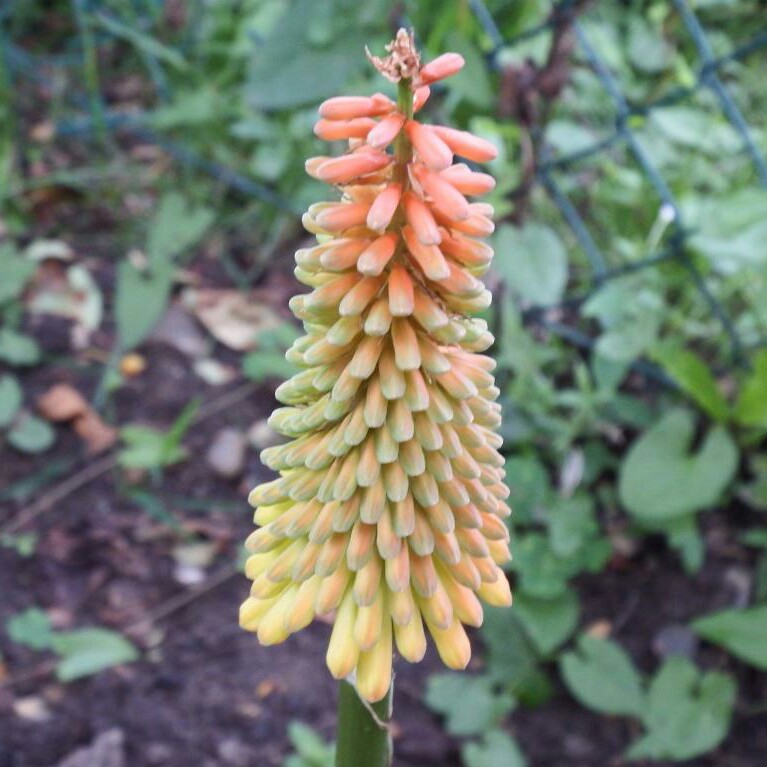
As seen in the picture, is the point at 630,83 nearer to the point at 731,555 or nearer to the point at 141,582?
the point at 731,555

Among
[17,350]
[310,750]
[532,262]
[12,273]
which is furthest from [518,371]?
[12,273]

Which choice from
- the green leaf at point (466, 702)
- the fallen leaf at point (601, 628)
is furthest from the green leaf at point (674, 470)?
the green leaf at point (466, 702)

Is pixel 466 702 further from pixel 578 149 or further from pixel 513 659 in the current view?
pixel 578 149

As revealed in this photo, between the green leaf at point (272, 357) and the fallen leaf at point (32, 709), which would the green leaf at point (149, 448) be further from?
the fallen leaf at point (32, 709)

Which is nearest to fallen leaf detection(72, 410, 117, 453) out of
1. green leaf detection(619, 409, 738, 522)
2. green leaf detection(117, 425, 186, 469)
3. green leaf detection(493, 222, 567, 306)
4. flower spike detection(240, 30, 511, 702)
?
green leaf detection(117, 425, 186, 469)

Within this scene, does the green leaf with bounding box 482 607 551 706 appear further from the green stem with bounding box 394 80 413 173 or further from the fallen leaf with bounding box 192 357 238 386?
the green stem with bounding box 394 80 413 173
